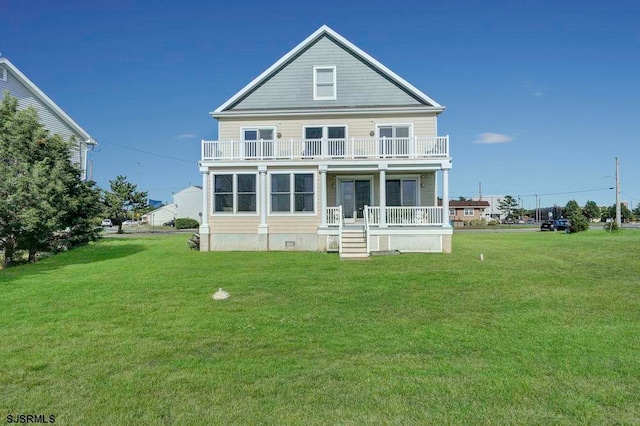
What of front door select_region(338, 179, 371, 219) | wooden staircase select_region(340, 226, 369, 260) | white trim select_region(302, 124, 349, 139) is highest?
white trim select_region(302, 124, 349, 139)

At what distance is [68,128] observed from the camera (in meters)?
27.2

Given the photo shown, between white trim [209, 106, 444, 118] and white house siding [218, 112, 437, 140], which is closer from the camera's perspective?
white trim [209, 106, 444, 118]

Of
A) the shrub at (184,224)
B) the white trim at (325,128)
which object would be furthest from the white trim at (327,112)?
the shrub at (184,224)

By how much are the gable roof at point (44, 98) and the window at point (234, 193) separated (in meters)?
15.4

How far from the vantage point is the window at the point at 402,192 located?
65.8 ft

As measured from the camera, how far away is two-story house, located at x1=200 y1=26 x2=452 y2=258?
17.7m

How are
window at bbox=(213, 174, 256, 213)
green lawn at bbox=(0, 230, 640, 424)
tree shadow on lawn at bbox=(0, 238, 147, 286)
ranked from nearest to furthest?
green lawn at bbox=(0, 230, 640, 424) → tree shadow on lawn at bbox=(0, 238, 147, 286) → window at bbox=(213, 174, 256, 213)

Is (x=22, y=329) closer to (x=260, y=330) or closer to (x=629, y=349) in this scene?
(x=260, y=330)

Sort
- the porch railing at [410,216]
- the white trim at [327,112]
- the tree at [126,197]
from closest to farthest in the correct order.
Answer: the porch railing at [410,216] < the white trim at [327,112] < the tree at [126,197]

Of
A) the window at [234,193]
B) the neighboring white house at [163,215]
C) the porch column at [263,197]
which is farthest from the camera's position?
the neighboring white house at [163,215]

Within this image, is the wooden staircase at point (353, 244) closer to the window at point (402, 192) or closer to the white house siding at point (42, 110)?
the window at point (402, 192)

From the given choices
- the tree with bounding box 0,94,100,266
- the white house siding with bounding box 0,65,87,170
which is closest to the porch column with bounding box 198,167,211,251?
the tree with bounding box 0,94,100,266

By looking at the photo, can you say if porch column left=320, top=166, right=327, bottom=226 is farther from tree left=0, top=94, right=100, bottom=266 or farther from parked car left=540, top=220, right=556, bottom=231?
parked car left=540, top=220, right=556, bottom=231

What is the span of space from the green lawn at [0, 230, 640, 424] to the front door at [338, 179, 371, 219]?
9.03 meters
